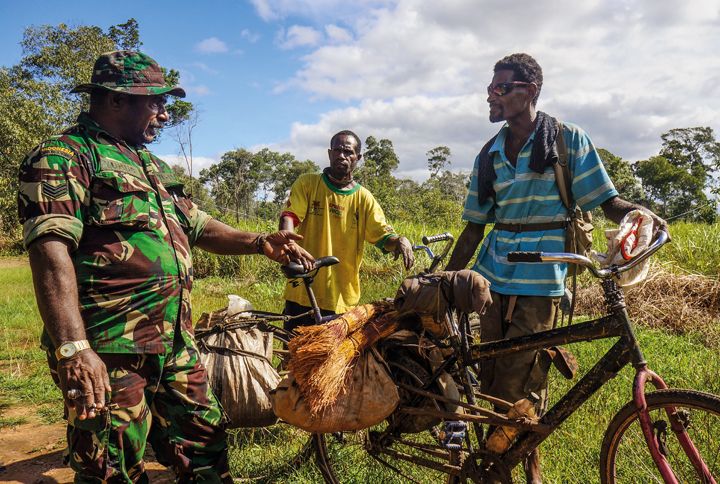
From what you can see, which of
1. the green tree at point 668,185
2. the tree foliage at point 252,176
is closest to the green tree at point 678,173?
the green tree at point 668,185

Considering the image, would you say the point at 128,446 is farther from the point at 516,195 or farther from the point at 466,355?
the point at 516,195

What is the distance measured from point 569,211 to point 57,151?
2345mm

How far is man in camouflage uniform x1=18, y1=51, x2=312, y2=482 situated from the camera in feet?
5.84

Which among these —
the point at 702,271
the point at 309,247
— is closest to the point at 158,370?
the point at 309,247

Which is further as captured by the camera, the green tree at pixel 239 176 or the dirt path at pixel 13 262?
the green tree at pixel 239 176

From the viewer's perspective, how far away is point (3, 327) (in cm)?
720

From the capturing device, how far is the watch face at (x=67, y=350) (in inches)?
67.8

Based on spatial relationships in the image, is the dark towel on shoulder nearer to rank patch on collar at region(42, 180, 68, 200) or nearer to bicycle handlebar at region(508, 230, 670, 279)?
bicycle handlebar at region(508, 230, 670, 279)

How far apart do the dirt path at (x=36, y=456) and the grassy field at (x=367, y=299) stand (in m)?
0.16

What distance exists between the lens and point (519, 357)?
8.62 feet

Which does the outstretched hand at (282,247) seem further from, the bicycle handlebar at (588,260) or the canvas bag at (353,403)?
the bicycle handlebar at (588,260)

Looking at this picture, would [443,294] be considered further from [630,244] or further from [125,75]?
[125,75]

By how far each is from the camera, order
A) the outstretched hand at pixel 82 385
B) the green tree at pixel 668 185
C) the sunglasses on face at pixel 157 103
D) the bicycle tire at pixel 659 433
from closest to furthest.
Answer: the outstretched hand at pixel 82 385, the bicycle tire at pixel 659 433, the sunglasses on face at pixel 157 103, the green tree at pixel 668 185

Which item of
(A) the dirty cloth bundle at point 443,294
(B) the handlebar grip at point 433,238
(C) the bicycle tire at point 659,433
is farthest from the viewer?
(B) the handlebar grip at point 433,238
